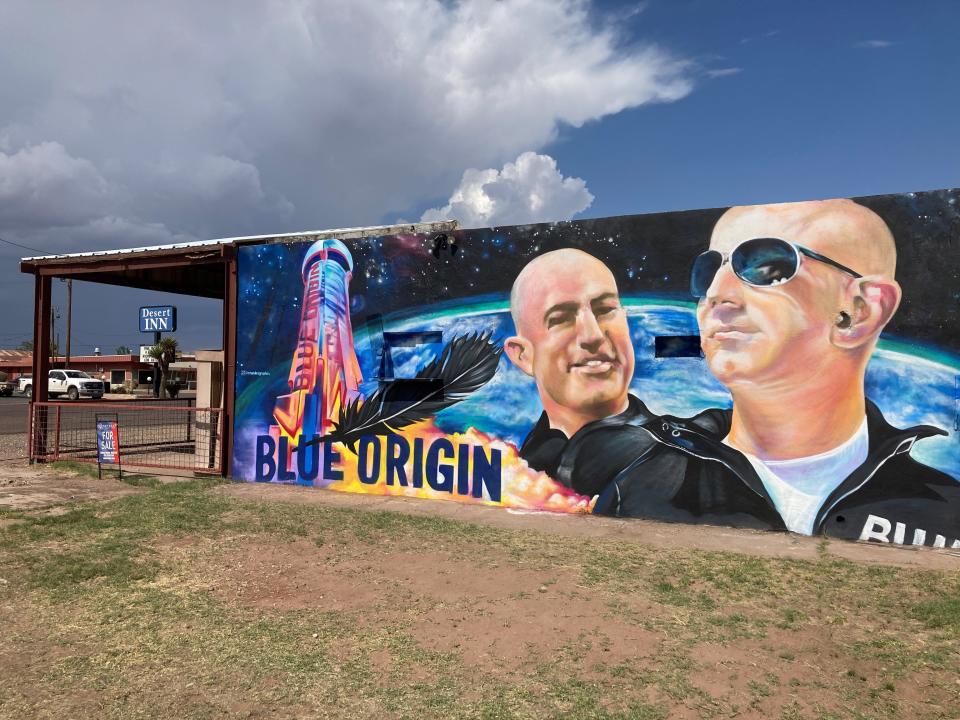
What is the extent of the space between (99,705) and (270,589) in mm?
2290

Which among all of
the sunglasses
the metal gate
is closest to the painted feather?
the metal gate

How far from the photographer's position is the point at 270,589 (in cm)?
647

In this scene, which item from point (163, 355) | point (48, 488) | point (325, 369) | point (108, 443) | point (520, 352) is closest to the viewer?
point (520, 352)

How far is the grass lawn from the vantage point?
172 inches

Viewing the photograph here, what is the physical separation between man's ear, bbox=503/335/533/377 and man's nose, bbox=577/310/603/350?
803 millimetres

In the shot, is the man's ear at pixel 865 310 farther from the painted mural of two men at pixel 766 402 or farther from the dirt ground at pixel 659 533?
the dirt ground at pixel 659 533

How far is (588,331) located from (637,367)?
2.93 feet

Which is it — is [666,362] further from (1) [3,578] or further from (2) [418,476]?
(1) [3,578]

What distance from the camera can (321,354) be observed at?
12148 millimetres

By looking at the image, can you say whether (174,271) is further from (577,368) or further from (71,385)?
(71,385)

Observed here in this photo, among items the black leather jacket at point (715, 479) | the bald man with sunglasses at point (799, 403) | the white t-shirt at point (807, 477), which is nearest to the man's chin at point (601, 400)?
the black leather jacket at point (715, 479)

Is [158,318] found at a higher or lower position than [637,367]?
higher

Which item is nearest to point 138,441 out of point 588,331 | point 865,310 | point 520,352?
point 520,352

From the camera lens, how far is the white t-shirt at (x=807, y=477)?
882 cm
